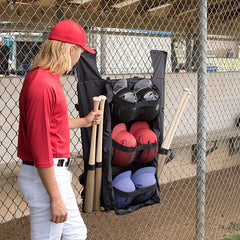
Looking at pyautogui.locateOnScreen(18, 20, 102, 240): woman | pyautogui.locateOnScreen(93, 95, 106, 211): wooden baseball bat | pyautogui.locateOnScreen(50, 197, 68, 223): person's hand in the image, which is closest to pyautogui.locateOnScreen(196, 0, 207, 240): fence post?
pyautogui.locateOnScreen(93, 95, 106, 211): wooden baseball bat

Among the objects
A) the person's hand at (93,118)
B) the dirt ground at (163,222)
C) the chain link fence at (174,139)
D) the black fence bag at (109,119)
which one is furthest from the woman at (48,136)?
the dirt ground at (163,222)

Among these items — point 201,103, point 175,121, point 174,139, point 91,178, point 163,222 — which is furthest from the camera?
point 174,139

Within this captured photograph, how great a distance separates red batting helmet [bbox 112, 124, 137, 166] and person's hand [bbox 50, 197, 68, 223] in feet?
2.36

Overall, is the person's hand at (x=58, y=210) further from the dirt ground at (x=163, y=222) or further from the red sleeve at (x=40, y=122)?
the dirt ground at (x=163, y=222)

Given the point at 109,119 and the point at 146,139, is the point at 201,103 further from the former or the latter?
the point at 109,119

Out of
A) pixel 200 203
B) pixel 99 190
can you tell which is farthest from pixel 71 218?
pixel 200 203

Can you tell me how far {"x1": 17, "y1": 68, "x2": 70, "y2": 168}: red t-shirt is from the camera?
1.75 meters

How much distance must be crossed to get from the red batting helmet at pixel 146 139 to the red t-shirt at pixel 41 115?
82cm

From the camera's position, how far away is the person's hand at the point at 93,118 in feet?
7.46

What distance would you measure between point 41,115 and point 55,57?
314 millimetres

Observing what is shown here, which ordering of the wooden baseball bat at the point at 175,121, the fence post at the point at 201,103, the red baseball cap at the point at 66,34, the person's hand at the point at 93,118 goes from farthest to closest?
the fence post at the point at 201,103 → the wooden baseball bat at the point at 175,121 → the person's hand at the point at 93,118 → the red baseball cap at the point at 66,34

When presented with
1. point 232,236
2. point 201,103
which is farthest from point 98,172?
point 232,236

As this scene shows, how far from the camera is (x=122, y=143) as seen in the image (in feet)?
8.15

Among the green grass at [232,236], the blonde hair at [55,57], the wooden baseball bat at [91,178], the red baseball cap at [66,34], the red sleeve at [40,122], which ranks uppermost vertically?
the red baseball cap at [66,34]
